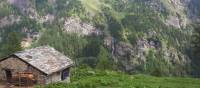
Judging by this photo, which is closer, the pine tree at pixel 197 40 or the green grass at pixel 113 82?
the green grass at pixel 113 82

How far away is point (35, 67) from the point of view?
69375mm

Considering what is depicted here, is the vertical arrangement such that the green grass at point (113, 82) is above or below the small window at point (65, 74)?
below

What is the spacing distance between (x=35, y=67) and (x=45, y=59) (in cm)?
382

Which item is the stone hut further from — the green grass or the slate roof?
the green grass

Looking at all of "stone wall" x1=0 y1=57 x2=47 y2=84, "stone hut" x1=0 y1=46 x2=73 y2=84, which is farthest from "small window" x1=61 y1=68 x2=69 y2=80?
"stone wall" x1=0 y1=57 x2=47 y2=84

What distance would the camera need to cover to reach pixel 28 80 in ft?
231

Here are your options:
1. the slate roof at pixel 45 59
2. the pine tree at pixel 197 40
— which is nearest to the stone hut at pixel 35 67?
the slate roof at pixel 45 59

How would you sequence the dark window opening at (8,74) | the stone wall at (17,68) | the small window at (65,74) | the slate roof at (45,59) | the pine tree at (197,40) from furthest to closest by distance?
the pine tree at (197,40) → the small window at (65,74) → the dark window opening at (8,74) → the slate roof at (45,59) → the stone wall at (17,68)

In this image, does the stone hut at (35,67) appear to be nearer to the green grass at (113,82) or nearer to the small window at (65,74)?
the small window at (65,74)

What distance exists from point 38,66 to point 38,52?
539 centimetres

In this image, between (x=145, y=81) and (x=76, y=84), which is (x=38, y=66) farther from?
(x=145, y=81)

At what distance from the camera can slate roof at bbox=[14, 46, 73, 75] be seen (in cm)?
7012

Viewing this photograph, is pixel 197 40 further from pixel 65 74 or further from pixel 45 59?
pixel 45 59

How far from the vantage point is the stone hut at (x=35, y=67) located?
69750 mm
